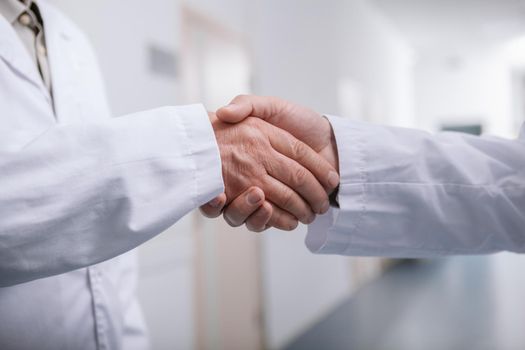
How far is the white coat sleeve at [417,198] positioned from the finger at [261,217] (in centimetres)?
11

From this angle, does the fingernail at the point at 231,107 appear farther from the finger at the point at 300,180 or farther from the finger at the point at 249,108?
the finger at the point at 300,180

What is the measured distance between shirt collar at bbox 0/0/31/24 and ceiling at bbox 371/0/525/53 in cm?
536

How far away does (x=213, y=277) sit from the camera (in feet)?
8.06

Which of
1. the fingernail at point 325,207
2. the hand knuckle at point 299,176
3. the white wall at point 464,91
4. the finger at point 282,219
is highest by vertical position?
the hand knuckle at point 299,176

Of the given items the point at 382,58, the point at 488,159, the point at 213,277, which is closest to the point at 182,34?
the point at 213,277

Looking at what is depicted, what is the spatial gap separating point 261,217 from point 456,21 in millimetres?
6443

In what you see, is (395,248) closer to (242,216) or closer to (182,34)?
(242,216)

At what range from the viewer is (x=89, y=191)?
742 millimetres

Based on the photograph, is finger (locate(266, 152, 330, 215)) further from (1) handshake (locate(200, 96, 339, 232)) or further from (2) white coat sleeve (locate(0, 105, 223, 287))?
(2) white coat sleeve (locate(0, 105, 223, 287))

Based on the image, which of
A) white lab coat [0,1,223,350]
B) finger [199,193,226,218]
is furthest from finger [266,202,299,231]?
white lab coat [0,1,223,350]

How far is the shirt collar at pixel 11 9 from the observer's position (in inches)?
41.3

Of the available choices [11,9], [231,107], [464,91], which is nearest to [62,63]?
[11,9]

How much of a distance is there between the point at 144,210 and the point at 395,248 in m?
0.54

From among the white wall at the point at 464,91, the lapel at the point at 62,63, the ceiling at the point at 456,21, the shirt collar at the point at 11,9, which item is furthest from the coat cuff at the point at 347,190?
the white wall at the point at 464,91
